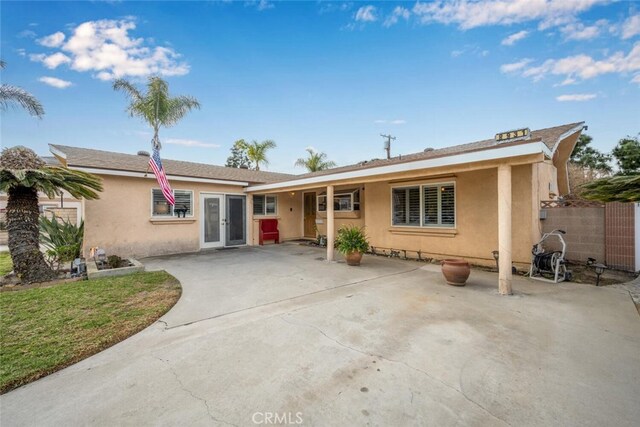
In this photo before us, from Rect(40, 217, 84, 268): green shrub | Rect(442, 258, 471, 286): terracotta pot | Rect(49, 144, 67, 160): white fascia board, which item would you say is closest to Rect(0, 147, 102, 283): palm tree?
Rect(40, 217, 84, 268): green shrub

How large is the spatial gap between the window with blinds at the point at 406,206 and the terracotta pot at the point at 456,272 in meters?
3.27

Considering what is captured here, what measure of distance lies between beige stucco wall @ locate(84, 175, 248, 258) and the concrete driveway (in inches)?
229

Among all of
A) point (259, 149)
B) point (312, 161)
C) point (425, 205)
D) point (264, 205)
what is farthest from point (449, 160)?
point (259, 149)

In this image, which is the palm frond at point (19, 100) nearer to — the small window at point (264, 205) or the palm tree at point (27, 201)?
the palm tree at point (27, 201)

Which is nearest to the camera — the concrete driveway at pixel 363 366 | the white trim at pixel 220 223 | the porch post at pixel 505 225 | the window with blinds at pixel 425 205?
the concrete driveway at pixel 363 366

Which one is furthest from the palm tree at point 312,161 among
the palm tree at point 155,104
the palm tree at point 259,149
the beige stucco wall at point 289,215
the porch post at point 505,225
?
the porch post at point 505,225

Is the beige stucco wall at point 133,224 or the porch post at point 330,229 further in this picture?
the porch post at point 330,229

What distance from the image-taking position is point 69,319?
3.88 m

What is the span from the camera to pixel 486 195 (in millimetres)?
7410

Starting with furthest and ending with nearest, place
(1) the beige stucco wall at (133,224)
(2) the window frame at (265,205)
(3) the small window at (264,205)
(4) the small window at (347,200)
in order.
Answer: (3) the small window at (264,205) < (2) the window frame at (265,205) < (4) the small window at (347,200) < (1) the beige stucco wall at (133,224)

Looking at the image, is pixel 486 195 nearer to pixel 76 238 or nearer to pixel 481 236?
pixel 481 236

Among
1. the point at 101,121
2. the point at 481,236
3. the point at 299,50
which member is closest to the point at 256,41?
the point at 299,50

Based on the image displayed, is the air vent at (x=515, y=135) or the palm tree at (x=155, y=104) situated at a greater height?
the palm tree at (x=155, y=104)

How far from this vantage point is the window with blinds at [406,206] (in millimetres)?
8875
